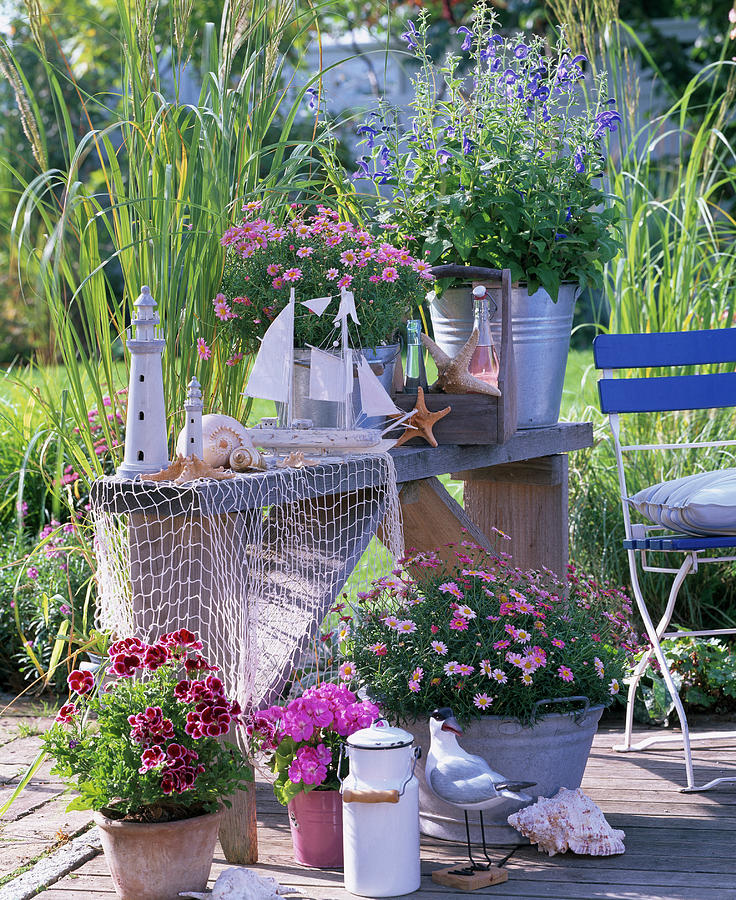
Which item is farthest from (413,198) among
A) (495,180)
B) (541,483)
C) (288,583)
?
(288,583)

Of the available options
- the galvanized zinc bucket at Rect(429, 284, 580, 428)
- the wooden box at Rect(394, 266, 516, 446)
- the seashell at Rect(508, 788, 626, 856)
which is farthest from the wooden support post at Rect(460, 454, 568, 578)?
the seashell at Rect(508, 788, 626, 856)

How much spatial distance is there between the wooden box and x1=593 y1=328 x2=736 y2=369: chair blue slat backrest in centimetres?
35

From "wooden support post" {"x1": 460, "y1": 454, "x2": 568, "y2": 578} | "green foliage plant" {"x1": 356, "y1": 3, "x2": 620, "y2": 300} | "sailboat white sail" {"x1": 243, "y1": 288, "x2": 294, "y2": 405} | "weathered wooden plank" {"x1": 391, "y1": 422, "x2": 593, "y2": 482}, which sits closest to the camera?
"sailboat white sail" {"x1": 243, "y1": 288, "x2": 294, "y2": 405}

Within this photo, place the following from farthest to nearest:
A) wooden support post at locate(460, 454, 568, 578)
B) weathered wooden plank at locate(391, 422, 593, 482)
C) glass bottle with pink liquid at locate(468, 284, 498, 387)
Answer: wooden support post at locate(460, 454, 568, 578) → glass bottle with pink liquid at locate(468, 284, 498, 387) → weathered wooden plank at locate(391, 422, 593, 482)

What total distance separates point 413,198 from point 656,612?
4.81 feet

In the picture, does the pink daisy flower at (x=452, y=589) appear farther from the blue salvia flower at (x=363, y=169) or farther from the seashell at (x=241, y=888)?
the blue salvia flower at (x=363, y=169)

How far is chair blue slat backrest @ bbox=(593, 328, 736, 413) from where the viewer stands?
9.21 ft

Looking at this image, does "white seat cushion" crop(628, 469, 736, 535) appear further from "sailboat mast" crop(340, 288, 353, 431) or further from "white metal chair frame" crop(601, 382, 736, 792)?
"sailboat mast" crop(340, 288, 353, 431)

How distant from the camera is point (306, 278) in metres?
2.35

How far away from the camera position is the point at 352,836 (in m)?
1.99

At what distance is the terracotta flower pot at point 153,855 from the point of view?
1910 mm

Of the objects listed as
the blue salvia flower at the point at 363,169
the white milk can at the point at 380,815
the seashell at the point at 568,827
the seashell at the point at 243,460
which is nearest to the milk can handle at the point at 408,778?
the white milk can at the point at 380,815

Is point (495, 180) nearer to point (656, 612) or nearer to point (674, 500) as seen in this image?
point (674, 500)

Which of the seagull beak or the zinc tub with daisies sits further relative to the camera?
the zinc tub with daisies
